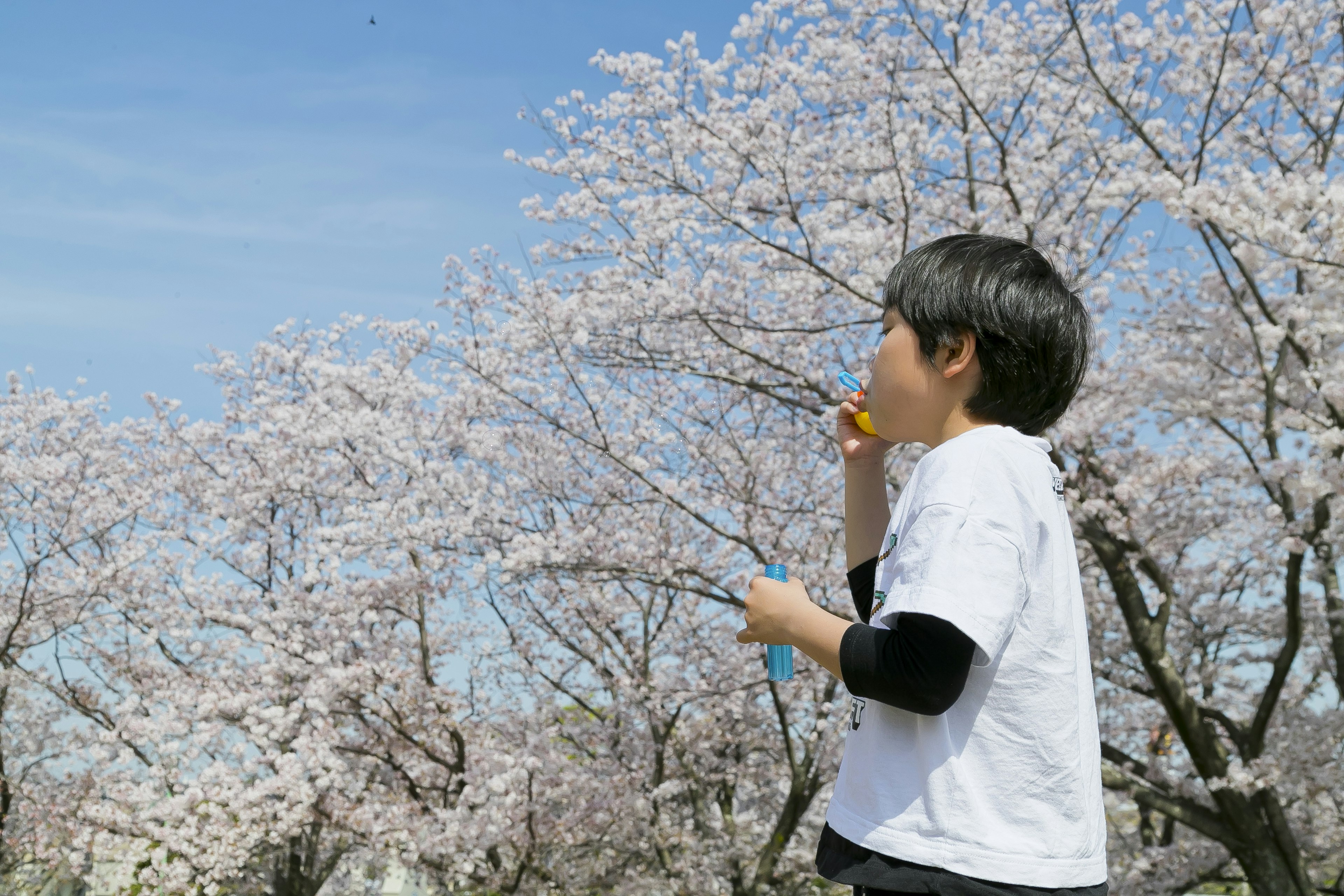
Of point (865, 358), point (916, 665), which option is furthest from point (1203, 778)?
point (916, 665)

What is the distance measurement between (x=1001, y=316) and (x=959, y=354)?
0.08m

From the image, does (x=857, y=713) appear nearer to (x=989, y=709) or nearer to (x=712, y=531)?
(x=989, y=709)

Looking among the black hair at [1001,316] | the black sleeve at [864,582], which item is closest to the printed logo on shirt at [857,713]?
the black sleeve at [864,582]

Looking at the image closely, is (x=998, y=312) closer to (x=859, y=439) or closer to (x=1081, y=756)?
(x=859, y=439)

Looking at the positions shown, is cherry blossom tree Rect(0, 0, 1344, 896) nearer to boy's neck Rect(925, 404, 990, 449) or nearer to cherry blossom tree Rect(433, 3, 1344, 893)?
cherry blossom tree Rect(433, 3, 1344, 893)

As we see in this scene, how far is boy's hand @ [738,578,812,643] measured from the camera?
1435mm

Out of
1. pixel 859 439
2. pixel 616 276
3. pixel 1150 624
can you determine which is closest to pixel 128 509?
pixel 616 276

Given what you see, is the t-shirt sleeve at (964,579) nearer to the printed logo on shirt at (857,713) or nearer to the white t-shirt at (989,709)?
the white t-shirt at (989,709)

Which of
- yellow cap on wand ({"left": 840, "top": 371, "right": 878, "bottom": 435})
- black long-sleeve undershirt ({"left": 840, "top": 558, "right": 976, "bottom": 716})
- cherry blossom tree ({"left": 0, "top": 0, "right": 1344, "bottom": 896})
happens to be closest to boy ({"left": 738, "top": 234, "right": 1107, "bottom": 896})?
black long-sleeve undershirt ({"left": 840, "top": 558, "right": 976, "bottom": 716})

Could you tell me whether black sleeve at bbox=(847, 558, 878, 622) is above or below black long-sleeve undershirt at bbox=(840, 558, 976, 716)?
above

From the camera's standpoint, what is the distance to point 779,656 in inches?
60.9

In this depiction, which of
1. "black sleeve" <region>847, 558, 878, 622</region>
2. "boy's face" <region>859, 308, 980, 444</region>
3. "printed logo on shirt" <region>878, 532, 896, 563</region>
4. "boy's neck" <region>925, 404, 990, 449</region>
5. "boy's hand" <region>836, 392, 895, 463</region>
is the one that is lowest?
"printed logo on shirt" <region>878, 532, 896, 563</region>

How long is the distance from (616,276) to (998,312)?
6.30 metres

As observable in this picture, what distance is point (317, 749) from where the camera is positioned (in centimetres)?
714
